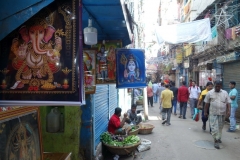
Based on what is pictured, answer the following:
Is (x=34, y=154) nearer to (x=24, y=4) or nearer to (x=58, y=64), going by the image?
(x=58, y=64)

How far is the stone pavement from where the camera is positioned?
19.0ft

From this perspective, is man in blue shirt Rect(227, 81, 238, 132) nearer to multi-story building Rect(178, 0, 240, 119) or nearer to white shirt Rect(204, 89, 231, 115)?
white shirt Rect(204, 89, 231, 115)

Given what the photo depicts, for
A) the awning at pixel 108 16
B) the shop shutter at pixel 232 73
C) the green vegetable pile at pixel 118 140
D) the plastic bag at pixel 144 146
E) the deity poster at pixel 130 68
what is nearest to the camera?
the awning at pixel 108 16

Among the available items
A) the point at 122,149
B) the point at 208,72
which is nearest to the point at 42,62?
the point at 122,149

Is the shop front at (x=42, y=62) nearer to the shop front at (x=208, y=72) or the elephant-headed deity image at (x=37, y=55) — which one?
the elephant-headed deity image at (x=37, y=55)

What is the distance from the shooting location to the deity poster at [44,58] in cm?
188

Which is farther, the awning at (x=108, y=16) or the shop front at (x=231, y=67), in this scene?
the shop front at (x=231, y=67)

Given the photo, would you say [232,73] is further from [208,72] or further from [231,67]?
[208,72]

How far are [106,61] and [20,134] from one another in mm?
3398

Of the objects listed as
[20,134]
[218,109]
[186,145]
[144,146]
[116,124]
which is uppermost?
[20,134]

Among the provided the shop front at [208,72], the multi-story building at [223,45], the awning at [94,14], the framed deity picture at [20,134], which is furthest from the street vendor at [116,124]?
the shop front at [208,72]

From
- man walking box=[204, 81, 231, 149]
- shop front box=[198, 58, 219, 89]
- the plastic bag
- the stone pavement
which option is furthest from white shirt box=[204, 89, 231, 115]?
shop front box=[198, 58, 219, 89]

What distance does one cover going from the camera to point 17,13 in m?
1.92

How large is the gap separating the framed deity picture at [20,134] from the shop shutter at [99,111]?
2.52m
